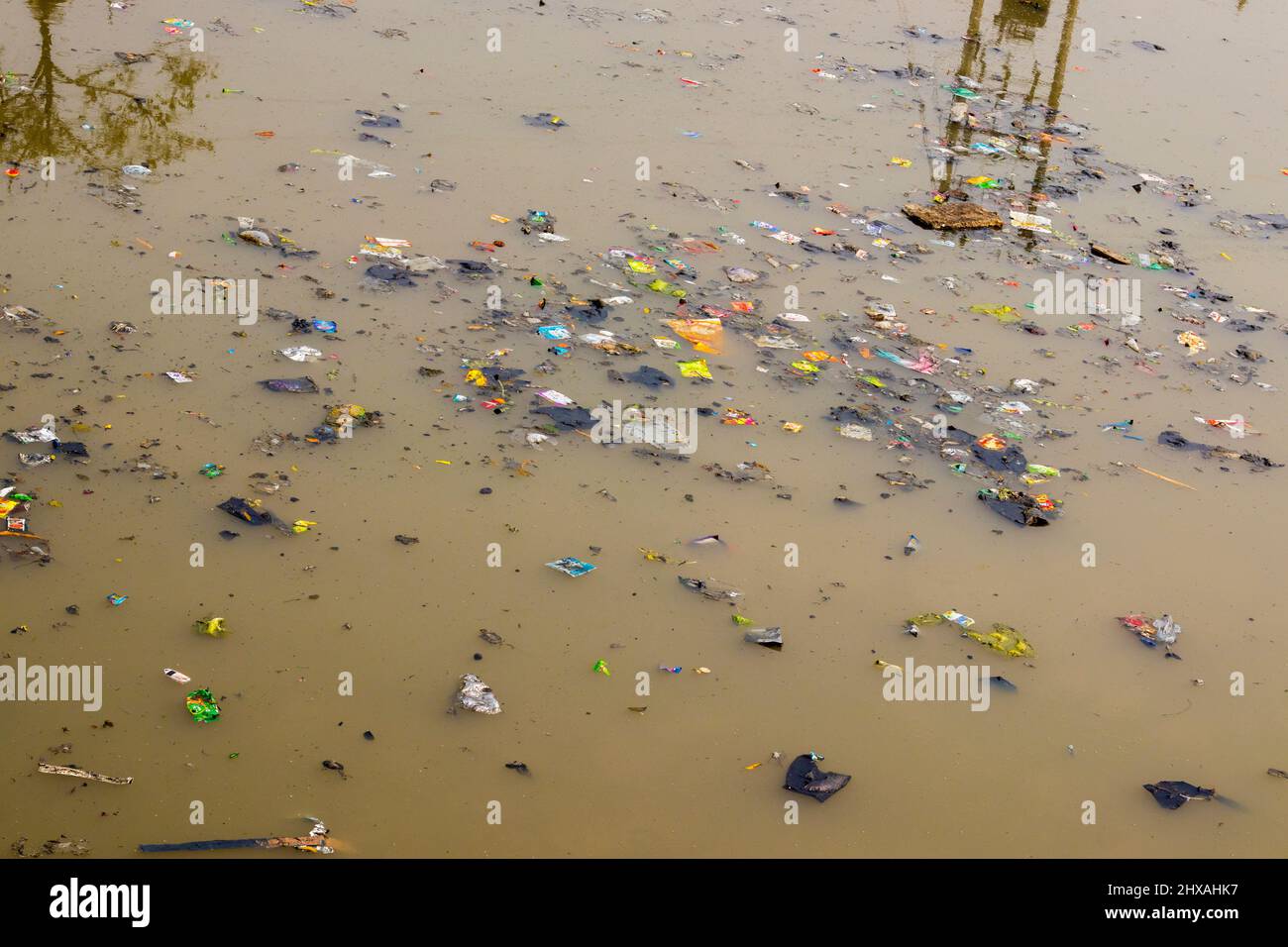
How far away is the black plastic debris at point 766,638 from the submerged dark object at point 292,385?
1.76 meters

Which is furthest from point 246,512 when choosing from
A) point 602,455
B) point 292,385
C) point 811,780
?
point 811,780

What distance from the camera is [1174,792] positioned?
304cm

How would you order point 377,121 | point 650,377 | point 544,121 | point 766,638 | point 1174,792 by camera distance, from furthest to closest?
point 544,121, point 377,121, point 650,377, point 766,638, point 1174,792

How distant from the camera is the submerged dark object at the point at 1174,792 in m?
3.02

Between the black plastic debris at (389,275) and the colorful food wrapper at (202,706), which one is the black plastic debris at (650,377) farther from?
the colorful food wrapper at (202,706)

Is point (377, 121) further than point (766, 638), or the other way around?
point (377, 121)

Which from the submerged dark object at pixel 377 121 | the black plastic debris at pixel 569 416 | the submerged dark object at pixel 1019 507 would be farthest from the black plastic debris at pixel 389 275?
the submerged dark object at pixel 1019 507

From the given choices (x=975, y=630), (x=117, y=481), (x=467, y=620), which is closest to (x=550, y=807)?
(x=467, y=620)

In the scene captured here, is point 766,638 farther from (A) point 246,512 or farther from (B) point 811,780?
(A) point 246,512

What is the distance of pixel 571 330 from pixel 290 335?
3.54 ft

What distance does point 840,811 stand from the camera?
9.34 ft

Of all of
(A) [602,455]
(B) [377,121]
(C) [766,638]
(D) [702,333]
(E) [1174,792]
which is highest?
(B) [377,121]

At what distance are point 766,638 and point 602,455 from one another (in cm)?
97

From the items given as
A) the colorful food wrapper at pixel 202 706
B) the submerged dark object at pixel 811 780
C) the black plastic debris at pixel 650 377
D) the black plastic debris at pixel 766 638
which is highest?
the black plastic debris at pixel 650 377
